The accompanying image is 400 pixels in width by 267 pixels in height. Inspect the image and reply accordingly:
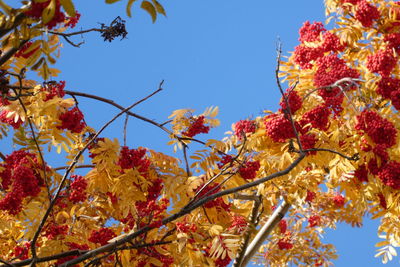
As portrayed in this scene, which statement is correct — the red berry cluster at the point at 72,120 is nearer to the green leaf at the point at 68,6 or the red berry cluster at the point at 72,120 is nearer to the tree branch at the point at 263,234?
the green leaf at the point at 68,6

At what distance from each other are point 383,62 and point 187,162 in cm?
304

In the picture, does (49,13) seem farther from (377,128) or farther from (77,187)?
(377,128)

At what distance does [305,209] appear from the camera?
32.0 feet

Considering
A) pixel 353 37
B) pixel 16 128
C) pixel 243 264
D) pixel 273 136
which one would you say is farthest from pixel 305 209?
pixel 16 128

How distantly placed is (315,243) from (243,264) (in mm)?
2799

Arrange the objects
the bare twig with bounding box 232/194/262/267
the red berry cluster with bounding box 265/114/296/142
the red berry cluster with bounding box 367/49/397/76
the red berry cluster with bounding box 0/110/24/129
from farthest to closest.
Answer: the bare twig with bounding box 232/194/262/267
the red berry cluster with bounding box 367/49/397/76
the red berry cluster with bounding box 0/110/24/129
the red berry cluster with bounding box 265/114/296/142

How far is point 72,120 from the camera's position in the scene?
16.7 feet

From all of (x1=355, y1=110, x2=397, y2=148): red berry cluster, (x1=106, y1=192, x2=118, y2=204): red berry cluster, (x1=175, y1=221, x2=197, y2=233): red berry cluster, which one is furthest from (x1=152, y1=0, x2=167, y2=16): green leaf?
(x1=355, y1=110, x2=397, y2=148): red berry cluster

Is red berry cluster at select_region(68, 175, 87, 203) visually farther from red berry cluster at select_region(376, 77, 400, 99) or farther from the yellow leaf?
red berry cluster at select_region(376, 77, 400, 99)

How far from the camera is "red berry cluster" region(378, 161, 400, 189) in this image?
553cm

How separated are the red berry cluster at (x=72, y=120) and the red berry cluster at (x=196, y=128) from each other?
1064mm

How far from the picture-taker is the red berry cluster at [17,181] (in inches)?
178

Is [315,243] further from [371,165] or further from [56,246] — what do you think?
[56,246]

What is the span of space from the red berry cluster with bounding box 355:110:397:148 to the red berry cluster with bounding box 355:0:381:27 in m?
2.03
